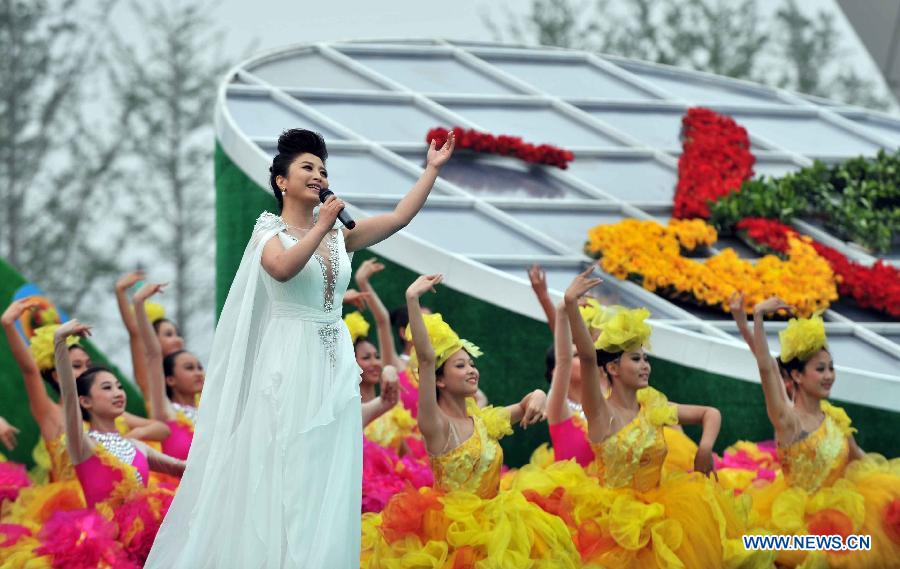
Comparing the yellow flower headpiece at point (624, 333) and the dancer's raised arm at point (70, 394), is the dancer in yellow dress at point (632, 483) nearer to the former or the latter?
the yellow flower headpiece at point (624, 333)

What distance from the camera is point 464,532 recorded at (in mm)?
5699

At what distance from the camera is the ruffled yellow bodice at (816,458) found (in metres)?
6.70

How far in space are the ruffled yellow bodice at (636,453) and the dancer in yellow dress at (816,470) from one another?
0.58 m

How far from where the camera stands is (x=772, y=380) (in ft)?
21.5

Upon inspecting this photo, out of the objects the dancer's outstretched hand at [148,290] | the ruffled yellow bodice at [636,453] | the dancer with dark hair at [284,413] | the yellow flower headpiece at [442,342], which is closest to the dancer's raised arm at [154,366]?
the dancer's outstretched hand at [148,290]

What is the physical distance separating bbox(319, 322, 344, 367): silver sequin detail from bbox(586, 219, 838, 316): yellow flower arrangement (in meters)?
4.61

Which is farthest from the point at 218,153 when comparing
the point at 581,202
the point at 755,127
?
the point at 755,127

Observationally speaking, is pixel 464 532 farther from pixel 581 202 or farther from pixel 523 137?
pixel 523 137

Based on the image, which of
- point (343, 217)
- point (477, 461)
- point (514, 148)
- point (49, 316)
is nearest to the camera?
point (343, 217)

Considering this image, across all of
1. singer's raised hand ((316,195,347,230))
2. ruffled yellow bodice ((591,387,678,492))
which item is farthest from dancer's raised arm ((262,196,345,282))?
ruffled yellow bodice ((591,387,678,492))

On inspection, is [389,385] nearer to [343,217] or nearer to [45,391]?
[343,217]

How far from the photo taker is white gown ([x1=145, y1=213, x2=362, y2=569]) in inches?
184

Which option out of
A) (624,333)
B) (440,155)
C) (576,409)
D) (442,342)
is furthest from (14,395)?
(440,155)

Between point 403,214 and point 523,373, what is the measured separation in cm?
417
